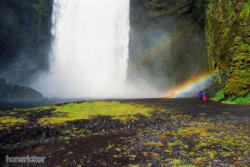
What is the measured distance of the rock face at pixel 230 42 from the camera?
15664 mm

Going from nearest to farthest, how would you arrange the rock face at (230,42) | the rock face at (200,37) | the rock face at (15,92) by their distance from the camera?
the rock face at (230,42), the rock face at (200,37), the rock face at (15,92)

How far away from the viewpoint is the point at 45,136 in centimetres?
729

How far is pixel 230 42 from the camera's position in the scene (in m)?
18.6

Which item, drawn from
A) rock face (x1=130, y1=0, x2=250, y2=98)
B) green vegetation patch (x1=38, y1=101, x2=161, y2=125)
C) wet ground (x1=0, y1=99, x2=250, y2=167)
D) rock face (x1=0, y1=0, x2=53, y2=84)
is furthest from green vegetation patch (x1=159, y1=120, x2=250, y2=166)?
rock face (x1=0, y1=0, x2=53, y2=84)

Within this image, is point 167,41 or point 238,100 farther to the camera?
point 167,41

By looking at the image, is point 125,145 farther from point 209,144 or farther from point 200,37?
point 200,37

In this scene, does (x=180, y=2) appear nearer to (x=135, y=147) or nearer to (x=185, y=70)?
(x=185, y=70)

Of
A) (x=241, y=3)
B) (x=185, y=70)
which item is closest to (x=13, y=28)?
(x=185, y=70)

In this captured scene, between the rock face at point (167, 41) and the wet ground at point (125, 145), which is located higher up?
the rock face at point (167, 41)

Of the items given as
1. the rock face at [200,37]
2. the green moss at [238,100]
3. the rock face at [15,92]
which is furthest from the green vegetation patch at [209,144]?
the rock face at [15,92]

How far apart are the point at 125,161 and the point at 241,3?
22.0 metres

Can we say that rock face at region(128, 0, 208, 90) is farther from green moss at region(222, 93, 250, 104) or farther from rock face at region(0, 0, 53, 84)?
rock face at region(0, 0, 53, 84)

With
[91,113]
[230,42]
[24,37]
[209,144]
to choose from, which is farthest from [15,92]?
[230,42]

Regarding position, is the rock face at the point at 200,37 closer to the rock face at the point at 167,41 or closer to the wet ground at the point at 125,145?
the rock face at the point at 167,41
